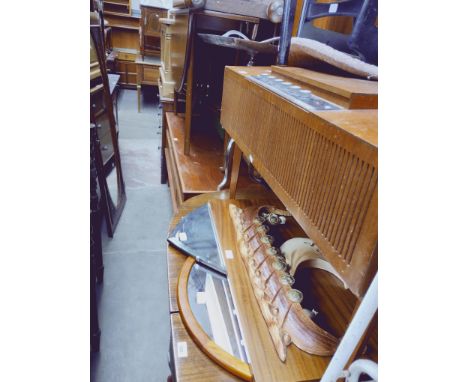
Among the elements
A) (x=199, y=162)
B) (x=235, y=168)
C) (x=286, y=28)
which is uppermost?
(x=286, y=28)

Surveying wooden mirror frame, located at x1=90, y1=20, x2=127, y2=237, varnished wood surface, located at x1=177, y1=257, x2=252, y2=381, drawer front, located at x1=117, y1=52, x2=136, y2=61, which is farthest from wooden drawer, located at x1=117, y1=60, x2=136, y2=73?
varnished wood surface, located at x1=177, y1=257, x2=252, y2=381

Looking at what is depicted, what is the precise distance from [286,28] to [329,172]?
851 millimetres

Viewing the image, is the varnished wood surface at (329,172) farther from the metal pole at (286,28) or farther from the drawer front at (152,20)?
the drawer front at (152,20)

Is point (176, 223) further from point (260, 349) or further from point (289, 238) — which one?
point (260, 349)

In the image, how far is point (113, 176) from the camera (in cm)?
306

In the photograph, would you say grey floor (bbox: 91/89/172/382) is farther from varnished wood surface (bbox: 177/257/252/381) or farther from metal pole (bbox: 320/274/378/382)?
metal pole (bbox: 320/274/378/382)

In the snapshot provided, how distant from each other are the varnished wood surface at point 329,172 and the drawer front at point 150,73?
5.33m

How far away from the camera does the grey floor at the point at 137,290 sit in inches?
65.2

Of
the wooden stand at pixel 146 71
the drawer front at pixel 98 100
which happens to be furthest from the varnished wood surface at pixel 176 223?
the wooden stand at pixel 146 71

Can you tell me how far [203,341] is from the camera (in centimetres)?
88

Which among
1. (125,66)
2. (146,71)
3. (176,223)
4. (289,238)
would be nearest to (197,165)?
(176,223)

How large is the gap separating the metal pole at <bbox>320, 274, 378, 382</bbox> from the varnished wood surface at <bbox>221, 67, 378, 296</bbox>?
0.10 ft
